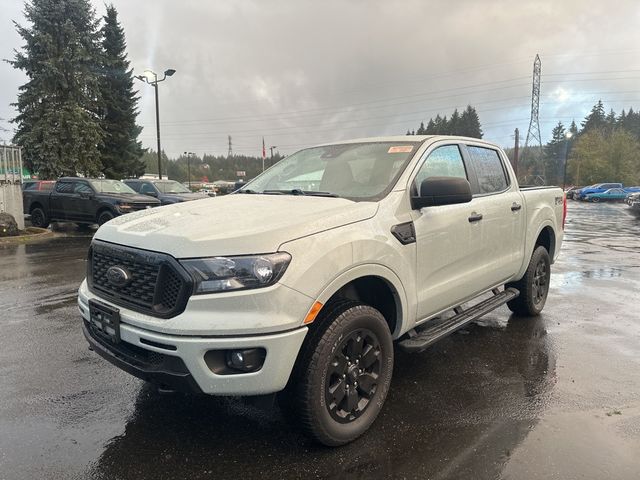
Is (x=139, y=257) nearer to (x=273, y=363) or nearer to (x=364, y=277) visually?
(x=273, y=363)

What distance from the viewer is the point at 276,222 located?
2.64 meters

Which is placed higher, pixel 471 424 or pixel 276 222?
pixel 276 222

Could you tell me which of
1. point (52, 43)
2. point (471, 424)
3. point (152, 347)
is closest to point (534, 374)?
point (471, 424)

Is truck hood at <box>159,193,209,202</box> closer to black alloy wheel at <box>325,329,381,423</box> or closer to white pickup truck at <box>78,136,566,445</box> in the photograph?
white pickup truck at <box>78,136,566,445</box>

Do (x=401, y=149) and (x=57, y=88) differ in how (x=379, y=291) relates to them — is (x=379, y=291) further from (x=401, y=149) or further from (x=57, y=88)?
(x=57, y=88)

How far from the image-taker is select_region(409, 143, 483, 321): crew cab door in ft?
10.9

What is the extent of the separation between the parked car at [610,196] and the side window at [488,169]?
44.4 m

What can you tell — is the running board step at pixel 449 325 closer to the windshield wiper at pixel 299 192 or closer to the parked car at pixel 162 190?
the windshield wiper at pixel 299 192

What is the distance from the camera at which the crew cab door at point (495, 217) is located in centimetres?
408

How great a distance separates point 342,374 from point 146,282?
1.23m

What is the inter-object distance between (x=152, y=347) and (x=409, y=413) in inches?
70.2

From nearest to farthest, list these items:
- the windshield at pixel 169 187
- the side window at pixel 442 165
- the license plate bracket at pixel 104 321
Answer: the license plate bracket at pixel 104 321, the side window at pixel 442 165, the windshield at pixel 169 187

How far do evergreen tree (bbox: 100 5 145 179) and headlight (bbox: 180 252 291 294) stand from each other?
37.6 m

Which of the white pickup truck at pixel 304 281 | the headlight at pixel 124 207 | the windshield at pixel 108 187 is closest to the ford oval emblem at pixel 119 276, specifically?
the white pickup truck at pixel 304 281
